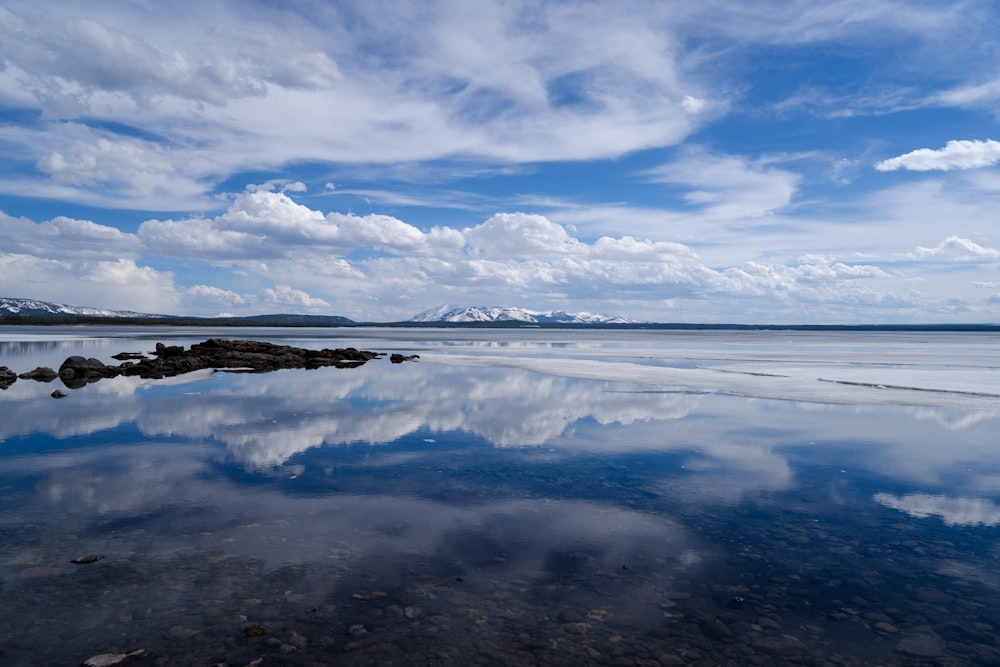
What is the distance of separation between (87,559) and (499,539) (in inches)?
220

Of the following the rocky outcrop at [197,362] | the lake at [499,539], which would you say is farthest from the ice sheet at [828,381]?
the rocky outcrop at [197,362]

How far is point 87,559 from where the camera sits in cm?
852

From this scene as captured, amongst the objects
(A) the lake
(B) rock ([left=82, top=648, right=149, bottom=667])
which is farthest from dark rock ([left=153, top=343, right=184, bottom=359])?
(B) rock ([left=82, top=648, right=149, bottom=667])

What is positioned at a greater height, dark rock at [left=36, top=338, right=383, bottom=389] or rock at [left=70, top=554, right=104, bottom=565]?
dark rock at [left=36, top=338, right=383, bottom=389]

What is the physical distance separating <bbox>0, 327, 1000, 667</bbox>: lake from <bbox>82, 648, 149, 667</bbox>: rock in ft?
0.36

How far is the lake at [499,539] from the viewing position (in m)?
6.71

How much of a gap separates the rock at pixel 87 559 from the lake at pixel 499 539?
0.10 meters

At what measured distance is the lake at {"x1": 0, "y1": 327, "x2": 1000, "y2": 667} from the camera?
671 centimetres

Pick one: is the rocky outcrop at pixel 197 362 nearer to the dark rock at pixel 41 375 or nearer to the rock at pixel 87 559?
the dark rock at pixel 41 375

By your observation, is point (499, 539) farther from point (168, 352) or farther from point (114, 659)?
point (168, 352)

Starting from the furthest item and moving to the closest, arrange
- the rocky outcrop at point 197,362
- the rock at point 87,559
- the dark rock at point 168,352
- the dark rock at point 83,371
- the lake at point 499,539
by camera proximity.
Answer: the dark rock at point 168,352, the rocky outcrop at point 197,362, the dark rock at point 83,371, the rock at point 87,559, the lake at point 499,539

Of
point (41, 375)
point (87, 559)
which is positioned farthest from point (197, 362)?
point (87, 559)

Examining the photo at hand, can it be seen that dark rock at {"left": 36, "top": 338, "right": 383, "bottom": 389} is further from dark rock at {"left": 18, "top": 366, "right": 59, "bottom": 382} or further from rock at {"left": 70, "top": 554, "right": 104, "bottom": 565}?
rock at {"left": 70, "top": 554, "right": 104, "bottom": 565}

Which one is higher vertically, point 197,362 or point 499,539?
point 197,362
